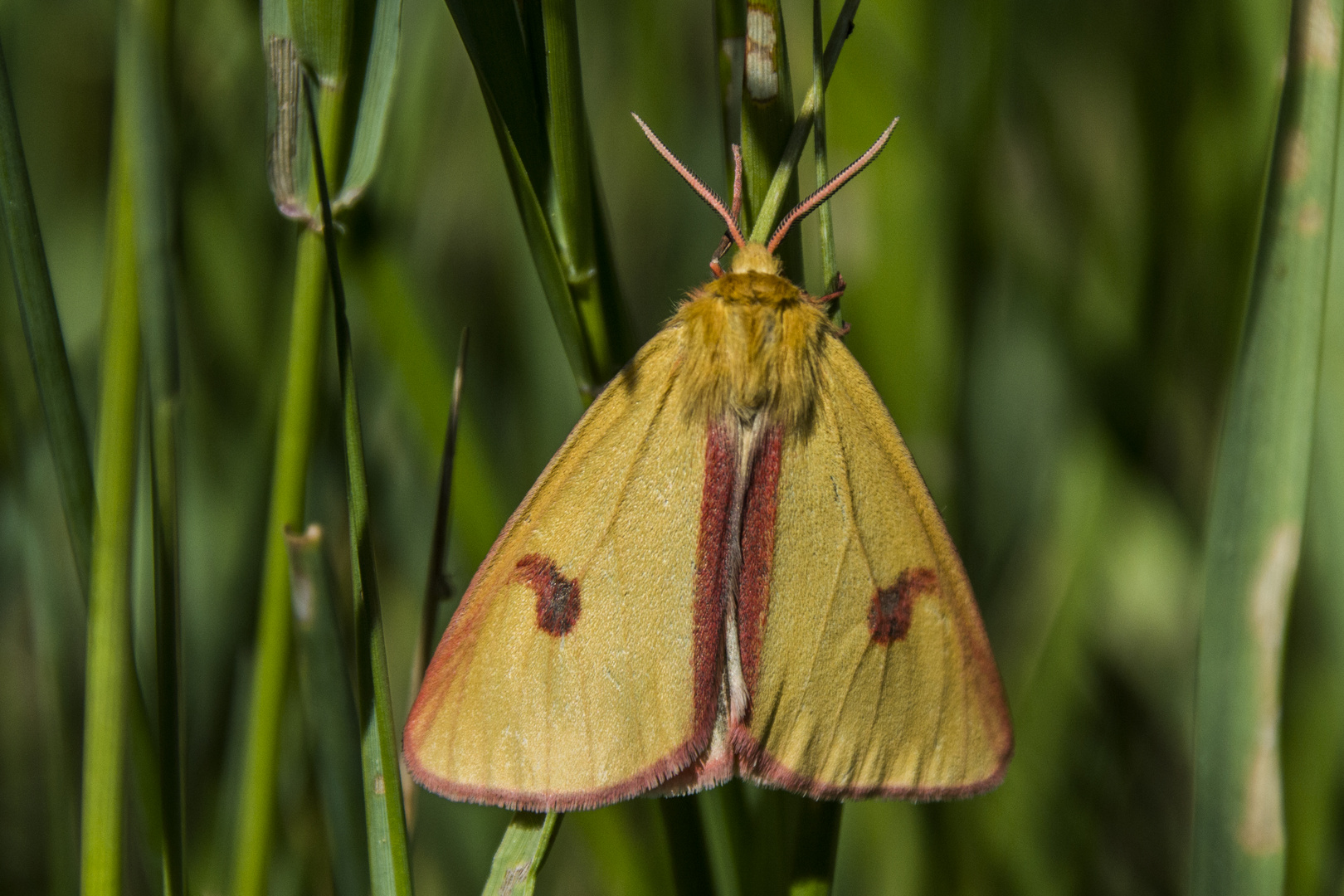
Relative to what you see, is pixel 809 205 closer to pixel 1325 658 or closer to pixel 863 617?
pixel 863 617

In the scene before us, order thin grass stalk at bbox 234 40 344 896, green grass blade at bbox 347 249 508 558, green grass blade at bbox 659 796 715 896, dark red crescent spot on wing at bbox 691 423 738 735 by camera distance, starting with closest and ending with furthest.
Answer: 1. thin grass stalk at bbox 234 40 344 896
2. green grass blade at bbox 659 796 715 896
3. dark red crescent spot on wing at bbox 691 423 738 735
4. green grass blade at bbox 347 249 508 558

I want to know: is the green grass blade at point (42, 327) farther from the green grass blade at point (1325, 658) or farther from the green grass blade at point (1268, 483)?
the green grass blade at point (1325, 658)

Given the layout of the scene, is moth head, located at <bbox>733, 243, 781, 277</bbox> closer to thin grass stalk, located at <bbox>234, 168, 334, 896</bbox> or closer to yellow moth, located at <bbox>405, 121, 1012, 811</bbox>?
yellow moth, located at <bbox>405, 121, 1012, 811</bbox>

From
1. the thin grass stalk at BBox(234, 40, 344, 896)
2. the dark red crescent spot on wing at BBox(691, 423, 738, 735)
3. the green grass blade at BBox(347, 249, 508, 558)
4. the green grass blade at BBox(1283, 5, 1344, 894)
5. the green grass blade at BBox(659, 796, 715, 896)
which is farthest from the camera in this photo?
the green grass blade at BBox(1283, 5, 1344, 894)

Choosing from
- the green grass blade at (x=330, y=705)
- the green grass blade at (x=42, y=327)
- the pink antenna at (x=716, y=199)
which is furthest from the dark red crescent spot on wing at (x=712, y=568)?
the green grass blade at (x=42, y=327)

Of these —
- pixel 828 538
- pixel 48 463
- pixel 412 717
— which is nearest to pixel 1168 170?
pixel 828 538

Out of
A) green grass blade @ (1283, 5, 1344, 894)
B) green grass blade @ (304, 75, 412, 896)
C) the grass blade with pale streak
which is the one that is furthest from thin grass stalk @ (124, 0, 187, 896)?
green grass blade @ (1283, 5, 1344, 894)

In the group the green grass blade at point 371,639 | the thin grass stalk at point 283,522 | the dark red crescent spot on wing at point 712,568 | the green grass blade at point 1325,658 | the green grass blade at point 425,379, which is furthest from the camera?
the green grass blade at point 1325,658

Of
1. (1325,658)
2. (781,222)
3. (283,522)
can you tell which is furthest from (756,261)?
(1325,658)
